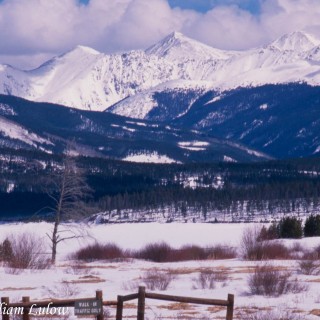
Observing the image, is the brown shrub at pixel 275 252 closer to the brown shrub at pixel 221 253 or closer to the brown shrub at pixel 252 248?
the brown shrub at pixel 252 248

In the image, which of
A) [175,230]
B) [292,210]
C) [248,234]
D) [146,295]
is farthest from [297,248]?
[292,210]

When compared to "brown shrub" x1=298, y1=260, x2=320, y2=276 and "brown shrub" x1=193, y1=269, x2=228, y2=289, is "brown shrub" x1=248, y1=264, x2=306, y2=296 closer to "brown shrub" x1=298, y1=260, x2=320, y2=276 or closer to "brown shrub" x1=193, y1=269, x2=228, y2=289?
"brown shrub" x1=193, y1=269, x2=228, y2=289

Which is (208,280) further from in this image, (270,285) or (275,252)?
(275,252)

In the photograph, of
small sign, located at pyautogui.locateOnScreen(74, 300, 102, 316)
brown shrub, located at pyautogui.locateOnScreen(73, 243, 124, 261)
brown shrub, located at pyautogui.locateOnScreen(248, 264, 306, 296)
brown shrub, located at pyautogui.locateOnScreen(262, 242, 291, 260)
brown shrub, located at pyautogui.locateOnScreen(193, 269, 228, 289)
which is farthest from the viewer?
brown shrub, located at pyautogui.locateOnScreen(73, 243, 124, 261)

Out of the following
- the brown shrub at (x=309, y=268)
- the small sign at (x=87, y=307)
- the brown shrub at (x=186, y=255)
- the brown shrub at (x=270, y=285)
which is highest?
the brown shrub at (x=186, y=255)

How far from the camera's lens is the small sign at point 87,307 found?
1931cm

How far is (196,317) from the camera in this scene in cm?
2534

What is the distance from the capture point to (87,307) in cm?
1941

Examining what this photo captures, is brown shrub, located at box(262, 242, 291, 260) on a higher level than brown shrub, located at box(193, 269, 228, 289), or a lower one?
higher

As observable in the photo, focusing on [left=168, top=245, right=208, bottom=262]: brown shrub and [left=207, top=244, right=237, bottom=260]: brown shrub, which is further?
[left=207, top=244, right=237, bottom=260]: brown shrub

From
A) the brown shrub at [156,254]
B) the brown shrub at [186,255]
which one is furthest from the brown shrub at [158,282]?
the brown shrub at [156,254]

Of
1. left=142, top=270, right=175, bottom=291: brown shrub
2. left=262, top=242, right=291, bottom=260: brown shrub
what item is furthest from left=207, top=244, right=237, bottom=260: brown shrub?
left=142, top=270, right=175, bottom=291: brown shrub

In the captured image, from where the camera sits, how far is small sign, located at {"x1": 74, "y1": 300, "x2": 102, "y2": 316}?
760 inches

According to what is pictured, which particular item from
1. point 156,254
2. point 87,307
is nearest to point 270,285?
point 87,307
